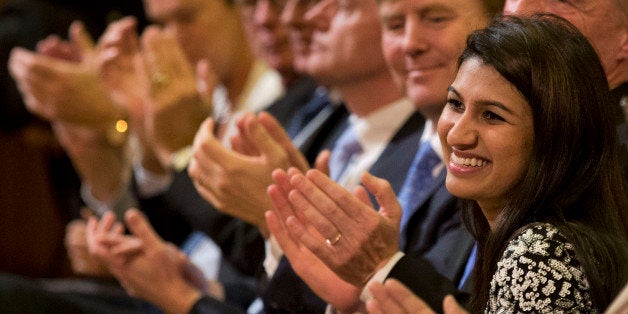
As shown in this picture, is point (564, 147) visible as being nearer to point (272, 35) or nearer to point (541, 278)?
point (541, 278)

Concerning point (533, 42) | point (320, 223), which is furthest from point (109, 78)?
point (533, 42)

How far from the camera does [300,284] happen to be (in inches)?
61.2

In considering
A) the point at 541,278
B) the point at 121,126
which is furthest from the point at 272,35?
the point at 541,278

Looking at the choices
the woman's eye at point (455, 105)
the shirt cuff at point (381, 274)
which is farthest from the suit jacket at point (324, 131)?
the woman's eye at point (455, 105)

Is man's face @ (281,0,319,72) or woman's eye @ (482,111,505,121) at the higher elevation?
woman's eye @ (482,111,505,121)

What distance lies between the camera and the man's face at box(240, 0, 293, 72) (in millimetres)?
2426

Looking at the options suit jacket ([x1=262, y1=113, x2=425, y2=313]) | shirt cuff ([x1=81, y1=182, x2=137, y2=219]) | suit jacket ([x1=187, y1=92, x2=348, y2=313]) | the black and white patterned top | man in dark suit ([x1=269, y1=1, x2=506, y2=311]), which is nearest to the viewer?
the black and white patterned top

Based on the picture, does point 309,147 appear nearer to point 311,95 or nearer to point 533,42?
point 311,95

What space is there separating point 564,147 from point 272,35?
141cm

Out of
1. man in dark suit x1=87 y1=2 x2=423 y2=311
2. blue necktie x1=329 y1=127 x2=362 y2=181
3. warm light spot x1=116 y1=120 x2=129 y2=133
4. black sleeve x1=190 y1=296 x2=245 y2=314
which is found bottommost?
warm light spot x1=116 y1=120 x2=129 y2=133

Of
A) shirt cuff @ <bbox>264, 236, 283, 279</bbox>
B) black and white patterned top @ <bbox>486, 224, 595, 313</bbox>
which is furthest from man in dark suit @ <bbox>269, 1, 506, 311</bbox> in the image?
black and white patterned top @ <bbox>486, 224, 595, 313</bbox>

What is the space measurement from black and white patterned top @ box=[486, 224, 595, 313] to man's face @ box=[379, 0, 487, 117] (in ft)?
1.76

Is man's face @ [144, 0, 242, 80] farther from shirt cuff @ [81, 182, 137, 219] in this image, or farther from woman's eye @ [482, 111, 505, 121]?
woman's eye @ [482, 111, 505, 121]

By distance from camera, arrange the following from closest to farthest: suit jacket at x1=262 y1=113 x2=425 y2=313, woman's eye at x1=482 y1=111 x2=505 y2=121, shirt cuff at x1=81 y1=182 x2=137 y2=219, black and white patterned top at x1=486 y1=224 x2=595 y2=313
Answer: black and white patterned top at x1=486 y1=224 x2=595 y2=313
woman's eye at x1=482 y1=111 x2=505 y2=121
suit jacket at x1=262 y1=113 x2=425 y2=313
shirt cuff at x1=81 y1=182 x2=137 y2=219
